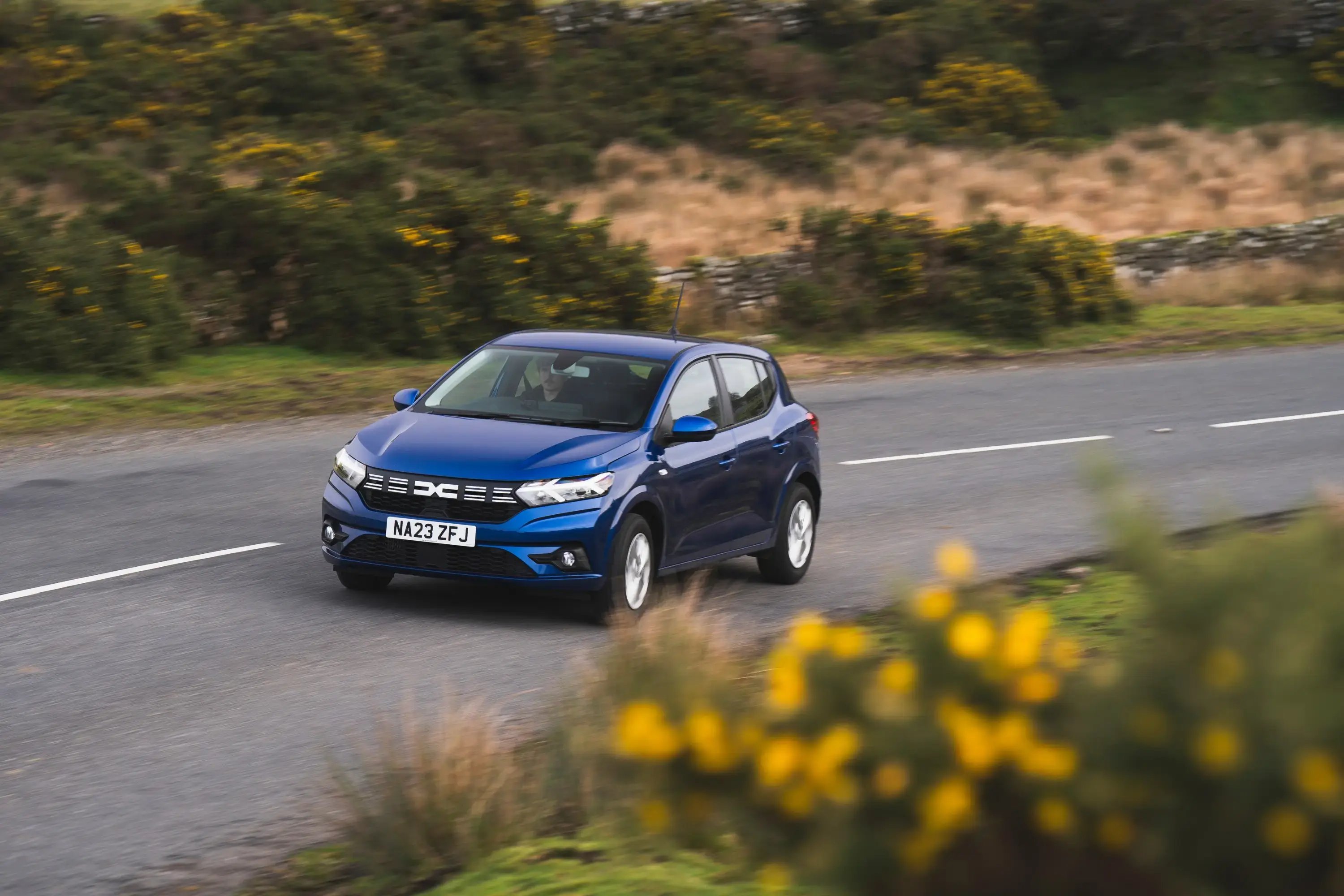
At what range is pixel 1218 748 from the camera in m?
3.00

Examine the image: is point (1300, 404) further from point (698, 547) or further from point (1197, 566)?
point (1197, 566)

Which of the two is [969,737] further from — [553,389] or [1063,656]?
[553,389]

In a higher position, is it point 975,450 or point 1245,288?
point 1245,288

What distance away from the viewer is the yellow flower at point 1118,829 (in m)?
3.18

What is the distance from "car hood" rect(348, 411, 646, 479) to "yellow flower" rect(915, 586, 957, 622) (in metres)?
6.68

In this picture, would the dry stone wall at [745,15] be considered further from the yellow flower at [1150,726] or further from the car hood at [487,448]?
the yellow flower at [1150,726]

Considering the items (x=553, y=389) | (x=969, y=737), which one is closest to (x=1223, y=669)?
(x=969, y=737)

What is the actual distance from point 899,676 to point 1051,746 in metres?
0.32

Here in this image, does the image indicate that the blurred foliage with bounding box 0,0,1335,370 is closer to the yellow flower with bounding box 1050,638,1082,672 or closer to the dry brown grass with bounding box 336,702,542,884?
the dry brown grass with bounding box 336,702,542,884

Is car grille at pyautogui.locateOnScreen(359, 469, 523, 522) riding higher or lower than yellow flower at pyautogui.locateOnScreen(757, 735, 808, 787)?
lower

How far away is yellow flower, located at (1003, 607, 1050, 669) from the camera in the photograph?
3.21 m

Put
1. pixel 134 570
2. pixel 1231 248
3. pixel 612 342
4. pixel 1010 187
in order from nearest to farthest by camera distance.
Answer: pixel 134 570 < pixel 612 342 < pixel 1231 248 < pixel 1010 187

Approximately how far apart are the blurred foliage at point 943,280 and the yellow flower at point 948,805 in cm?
2192

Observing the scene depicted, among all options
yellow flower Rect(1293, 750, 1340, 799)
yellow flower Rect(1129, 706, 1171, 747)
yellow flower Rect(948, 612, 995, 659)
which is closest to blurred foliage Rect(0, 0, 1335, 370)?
yellow flower Rect(948, 612, 995, 659)
